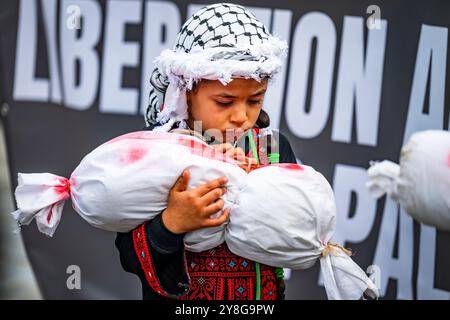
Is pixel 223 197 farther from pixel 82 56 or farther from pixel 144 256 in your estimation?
pixel 82 56

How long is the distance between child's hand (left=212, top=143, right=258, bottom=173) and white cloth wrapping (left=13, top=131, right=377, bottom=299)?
0.10 ft

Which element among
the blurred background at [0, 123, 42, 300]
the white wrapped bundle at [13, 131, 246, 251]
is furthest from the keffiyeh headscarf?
the blurred background at [0, 123, 42, 300]

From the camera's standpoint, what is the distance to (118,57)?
284 centimetres

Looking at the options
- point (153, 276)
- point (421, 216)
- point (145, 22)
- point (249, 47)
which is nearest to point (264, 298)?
point (153, 276)

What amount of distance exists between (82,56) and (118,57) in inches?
5.3

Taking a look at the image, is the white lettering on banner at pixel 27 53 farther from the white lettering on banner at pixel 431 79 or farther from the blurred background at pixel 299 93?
the white lettering on banner at pixel 431 79

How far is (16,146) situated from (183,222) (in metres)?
1.48

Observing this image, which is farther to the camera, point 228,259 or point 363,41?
point 363,41

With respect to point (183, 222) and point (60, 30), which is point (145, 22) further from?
point (183, 222)

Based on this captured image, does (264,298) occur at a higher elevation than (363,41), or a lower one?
lower

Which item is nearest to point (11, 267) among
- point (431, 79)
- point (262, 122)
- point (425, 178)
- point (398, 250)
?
point (398, 250)

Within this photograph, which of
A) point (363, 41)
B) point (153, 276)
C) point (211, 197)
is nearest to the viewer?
point (211, 197)

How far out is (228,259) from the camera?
174 cm

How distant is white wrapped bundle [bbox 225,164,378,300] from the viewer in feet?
5.19
